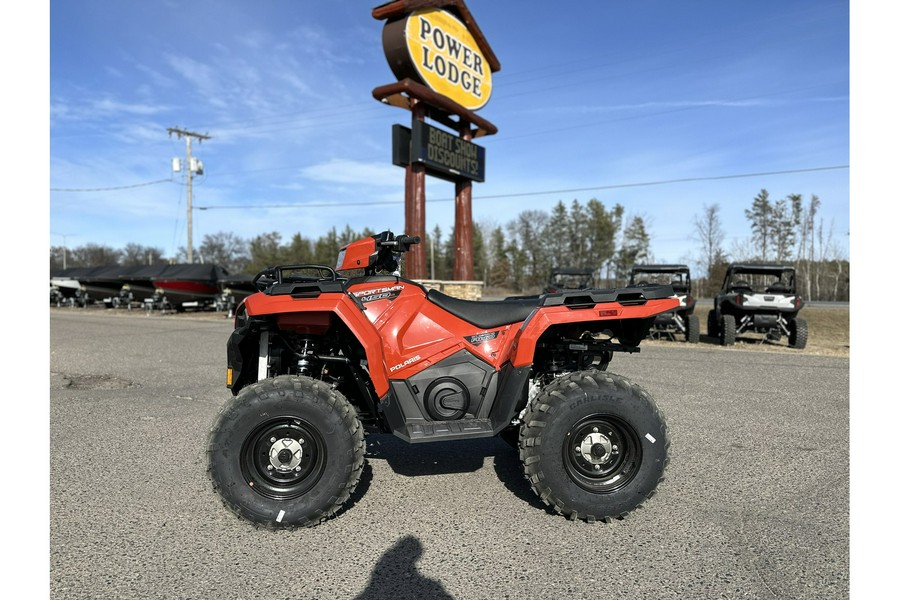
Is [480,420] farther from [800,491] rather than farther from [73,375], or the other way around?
[73,375]

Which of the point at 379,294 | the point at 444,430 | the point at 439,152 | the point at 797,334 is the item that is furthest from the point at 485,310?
the point at 439,152

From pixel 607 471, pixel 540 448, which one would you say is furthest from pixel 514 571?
pixel 607 471

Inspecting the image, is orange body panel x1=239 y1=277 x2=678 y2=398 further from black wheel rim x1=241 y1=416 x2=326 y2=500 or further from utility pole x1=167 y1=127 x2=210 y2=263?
utility pole x1=167 y1=127 x2=210 y2=263

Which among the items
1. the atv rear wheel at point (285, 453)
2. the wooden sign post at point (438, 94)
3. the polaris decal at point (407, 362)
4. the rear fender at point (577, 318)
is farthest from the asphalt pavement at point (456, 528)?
the wooden sign post at point (438, 94)

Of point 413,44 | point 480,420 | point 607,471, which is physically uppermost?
point 413,44

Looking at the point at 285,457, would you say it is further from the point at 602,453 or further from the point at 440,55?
the point at 440,55

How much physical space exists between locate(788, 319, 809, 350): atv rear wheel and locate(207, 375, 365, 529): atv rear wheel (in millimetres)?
11860

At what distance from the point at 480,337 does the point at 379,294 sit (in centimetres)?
67

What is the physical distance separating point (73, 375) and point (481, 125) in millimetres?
12135

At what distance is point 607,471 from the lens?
3.24m

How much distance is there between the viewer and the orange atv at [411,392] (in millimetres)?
3061

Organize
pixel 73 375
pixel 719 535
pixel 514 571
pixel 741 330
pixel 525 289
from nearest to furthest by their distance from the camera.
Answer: pixel 514 571 → pixel 719 535 → pixel 73 375 → pixel 741 330 → pixel 525 289

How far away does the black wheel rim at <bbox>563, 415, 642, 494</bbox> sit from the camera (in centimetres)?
319

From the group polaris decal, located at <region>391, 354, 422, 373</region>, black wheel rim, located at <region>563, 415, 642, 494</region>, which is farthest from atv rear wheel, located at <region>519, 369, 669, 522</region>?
polaris decal, located at <region>391, 354, 422, 373</region>
